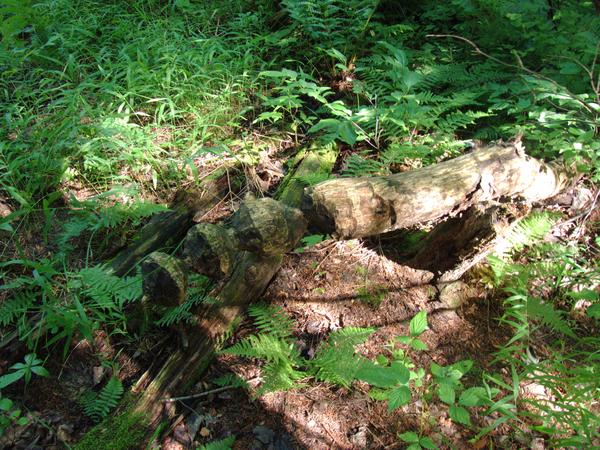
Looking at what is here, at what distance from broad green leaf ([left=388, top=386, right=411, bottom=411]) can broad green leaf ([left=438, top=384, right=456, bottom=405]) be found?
17 centimetres

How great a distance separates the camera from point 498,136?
3184mm

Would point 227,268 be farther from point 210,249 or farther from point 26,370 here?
point 26,370

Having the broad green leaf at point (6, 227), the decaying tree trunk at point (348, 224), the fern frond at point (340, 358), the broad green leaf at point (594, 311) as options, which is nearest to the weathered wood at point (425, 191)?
the decaying tree trunk at point (348, 224)

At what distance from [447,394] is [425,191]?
1.01 metres

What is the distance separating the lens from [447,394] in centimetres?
193

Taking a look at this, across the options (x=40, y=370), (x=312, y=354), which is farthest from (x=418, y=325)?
(x=40, y=370)

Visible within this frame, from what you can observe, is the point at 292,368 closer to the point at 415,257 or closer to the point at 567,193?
the point at 415,257

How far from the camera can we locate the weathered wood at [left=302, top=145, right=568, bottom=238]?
1.85 meters

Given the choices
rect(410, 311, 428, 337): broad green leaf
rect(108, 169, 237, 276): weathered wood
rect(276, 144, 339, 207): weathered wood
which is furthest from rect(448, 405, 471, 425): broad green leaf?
rect(108, 169, 237, 276): weathered wood

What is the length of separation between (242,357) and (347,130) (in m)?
1.61

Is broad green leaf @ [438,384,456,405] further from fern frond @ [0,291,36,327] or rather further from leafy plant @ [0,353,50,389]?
fern frond @ [0,291,36,327]

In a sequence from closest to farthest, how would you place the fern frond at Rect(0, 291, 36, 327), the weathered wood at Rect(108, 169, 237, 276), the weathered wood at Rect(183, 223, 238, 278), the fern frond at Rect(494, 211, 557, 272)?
1. the weathered wood at Rect(183, 223, 238, 278)
2. the fern frond at Rect(0, 291, 36, 327)
3. the fern frond at Rect(494, 211, 557, 272)
4. the weathered wood at Rect(108, 169, 237, 276)

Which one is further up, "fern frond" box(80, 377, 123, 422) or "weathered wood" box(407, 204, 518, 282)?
"weathered wood" box(407, 204, 518, 282)

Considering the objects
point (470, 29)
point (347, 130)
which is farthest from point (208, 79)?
point (470, 29)
